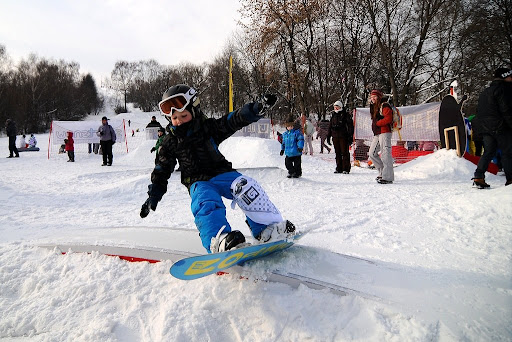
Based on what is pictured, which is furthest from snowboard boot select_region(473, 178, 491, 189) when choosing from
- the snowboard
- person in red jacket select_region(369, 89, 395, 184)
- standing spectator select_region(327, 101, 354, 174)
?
the snowboard

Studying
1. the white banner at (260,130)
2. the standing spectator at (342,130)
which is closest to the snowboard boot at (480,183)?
the standing spectator at (342,130)

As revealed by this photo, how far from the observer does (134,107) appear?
90.7 metres

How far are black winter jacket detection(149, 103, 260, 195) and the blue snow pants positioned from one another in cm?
9

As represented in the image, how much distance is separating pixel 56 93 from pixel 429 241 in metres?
67.4

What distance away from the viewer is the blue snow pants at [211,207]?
94.7 inches

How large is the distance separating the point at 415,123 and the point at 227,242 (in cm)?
1081

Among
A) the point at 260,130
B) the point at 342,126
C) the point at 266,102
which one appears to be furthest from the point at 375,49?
the point at 266,102

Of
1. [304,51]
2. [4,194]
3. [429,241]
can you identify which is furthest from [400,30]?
[4,194]

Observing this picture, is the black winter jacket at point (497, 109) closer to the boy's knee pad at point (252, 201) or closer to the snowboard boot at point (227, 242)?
the boy's knee pad at point (252, 201)

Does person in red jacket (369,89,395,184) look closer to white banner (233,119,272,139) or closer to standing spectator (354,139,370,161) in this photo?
standing spectator (354,139,370,161)

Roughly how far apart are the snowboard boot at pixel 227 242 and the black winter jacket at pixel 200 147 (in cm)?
68

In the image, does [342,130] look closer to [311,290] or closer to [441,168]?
[441,168]

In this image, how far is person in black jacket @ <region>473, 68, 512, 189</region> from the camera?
16.6ft

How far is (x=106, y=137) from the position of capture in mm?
12945
